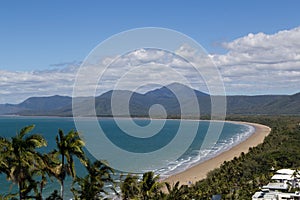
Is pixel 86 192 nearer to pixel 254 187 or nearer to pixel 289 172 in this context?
pixel 254 187

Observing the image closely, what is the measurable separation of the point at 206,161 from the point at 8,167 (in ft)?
309

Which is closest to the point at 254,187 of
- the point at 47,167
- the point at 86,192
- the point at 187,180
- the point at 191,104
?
the point at 187,180

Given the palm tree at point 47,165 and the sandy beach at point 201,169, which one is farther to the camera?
the sandy beach at point 201,169

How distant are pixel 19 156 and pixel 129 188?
49.5 ft

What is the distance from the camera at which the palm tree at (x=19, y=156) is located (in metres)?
21.3

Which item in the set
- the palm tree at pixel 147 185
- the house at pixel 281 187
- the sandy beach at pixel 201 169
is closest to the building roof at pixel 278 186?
the house at pixel 281 187

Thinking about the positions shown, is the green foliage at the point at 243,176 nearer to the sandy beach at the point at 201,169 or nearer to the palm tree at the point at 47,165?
the sandy beach at the point at 201,169

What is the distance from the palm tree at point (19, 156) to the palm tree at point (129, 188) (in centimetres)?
1340

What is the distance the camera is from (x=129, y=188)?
115 ft

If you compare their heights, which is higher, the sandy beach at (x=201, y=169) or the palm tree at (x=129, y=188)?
the palm tree at (x=129, y=188)

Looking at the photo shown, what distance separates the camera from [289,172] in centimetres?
6594

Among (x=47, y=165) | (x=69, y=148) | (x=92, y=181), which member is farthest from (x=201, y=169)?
(x=47, y=165)

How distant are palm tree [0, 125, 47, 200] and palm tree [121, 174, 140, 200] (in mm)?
13399

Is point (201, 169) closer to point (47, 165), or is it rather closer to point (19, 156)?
point (47, 165)
